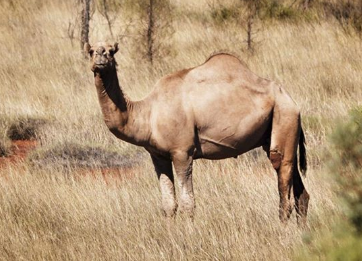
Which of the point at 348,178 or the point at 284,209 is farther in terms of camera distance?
the point at 284,209

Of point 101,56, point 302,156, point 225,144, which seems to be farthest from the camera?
point 302,156

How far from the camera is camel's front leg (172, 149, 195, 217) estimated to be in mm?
7523

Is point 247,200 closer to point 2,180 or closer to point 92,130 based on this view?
point 2,180

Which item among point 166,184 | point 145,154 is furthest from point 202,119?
point 145,154

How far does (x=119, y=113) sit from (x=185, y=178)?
83cm

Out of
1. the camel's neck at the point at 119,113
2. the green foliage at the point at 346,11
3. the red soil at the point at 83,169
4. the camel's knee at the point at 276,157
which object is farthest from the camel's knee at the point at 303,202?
the green foliage at the point at 346,11

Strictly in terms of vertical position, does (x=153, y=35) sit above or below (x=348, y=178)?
below

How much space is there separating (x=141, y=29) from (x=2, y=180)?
9.69 meters

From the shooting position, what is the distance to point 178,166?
24.7 ft

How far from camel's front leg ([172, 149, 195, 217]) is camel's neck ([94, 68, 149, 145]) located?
1.12ft

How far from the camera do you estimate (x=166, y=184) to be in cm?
778

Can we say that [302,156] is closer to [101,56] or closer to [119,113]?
[119,113]

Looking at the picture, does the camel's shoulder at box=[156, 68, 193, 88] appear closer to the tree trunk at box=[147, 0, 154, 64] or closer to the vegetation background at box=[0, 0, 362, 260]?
the vegetation background at box=[0, 0, 362, 260]

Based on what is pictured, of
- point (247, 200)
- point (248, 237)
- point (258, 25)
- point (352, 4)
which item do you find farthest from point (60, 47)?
point (248, 237)
